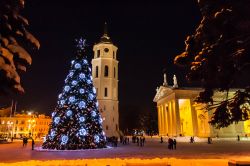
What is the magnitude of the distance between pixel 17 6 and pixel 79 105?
18.2m

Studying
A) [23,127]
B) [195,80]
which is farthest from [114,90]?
[23,127]

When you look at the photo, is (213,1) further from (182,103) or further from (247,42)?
(182,103)

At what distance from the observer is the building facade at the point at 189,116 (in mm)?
58312

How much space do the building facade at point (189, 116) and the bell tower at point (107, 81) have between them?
1322 cm

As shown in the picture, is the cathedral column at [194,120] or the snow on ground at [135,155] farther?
the cathedral column at [194,120]

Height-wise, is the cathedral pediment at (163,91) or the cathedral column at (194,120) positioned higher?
the cathedral pediment at (163,91)

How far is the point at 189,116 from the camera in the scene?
216 ft

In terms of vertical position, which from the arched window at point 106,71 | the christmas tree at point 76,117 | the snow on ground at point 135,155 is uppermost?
the arched window at point 106,71

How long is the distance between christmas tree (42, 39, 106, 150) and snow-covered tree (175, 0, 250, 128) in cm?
1514

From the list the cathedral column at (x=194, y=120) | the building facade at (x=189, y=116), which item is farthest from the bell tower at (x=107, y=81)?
the cathedral column at (x=194, y=120)

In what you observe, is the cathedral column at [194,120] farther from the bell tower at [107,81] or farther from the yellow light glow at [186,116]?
the bell tower at [107,81]

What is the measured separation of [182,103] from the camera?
7088 centimetres

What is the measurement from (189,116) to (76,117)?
45767 mm

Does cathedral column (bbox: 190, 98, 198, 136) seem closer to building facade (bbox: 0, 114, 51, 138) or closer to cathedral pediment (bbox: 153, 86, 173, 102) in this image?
cathedral pediment (bbox: 153, 86, 173, 102)
